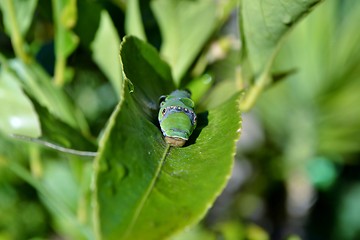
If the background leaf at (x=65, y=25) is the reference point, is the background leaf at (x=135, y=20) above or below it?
above

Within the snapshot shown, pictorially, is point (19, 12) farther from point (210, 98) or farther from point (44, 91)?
point (210, 98)

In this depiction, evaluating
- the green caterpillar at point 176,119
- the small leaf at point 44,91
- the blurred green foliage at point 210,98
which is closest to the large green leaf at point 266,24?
the blurred green foliage at point 210,98

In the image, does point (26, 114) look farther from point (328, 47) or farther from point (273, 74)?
point (328, 47)

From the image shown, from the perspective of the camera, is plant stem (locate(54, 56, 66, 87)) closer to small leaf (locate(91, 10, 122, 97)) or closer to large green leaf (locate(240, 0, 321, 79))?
small leaf (locate(91, 10, 122, 97))

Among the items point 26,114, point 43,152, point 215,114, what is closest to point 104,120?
point 43,152

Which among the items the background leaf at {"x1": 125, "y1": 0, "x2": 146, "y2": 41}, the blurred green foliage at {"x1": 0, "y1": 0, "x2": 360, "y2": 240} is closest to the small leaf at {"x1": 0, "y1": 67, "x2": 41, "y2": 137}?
the blurred green foliage at {"x1": 0, "y1": 0, "x2": 360, "y2": 240}

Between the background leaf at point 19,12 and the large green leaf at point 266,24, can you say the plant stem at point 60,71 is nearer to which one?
the background leaf at point 19,12

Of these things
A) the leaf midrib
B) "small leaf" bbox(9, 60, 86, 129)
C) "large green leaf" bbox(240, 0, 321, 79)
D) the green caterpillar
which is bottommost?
the leaf midrib

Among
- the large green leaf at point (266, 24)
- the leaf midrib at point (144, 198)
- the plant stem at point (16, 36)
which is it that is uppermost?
the plant stem at point (16, 36)
